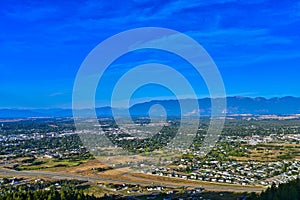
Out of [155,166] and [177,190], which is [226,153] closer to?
[155,166]

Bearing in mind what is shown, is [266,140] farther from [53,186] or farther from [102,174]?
[53,186]

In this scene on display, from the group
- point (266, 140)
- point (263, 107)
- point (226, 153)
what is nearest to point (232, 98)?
point (263, 107)

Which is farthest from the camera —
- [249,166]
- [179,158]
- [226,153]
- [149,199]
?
[226,153]

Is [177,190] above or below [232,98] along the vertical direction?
below

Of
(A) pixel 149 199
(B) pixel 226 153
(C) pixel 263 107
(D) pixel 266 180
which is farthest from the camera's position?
(C) pixel 263 107

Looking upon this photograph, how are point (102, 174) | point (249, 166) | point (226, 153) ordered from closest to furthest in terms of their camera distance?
point (102, 174)
point (249, 166)
point (226, 153)

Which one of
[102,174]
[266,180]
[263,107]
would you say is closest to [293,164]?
[266,180]

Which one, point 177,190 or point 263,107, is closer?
point 177,190

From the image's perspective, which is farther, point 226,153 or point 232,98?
point 232,98

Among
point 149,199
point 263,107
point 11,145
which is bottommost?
point 149,199
